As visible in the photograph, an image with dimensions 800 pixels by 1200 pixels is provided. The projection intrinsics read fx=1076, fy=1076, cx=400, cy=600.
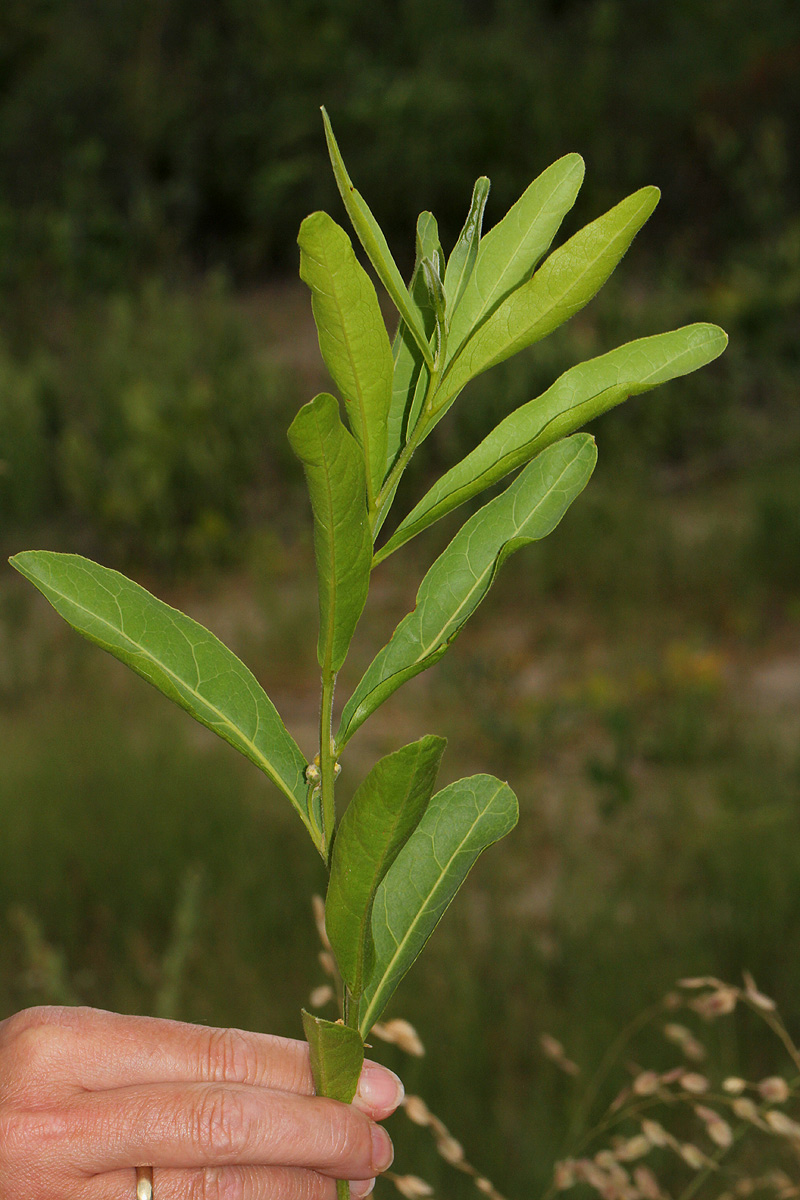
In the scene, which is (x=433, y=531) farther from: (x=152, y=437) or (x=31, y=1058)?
(x=31, y=1058)

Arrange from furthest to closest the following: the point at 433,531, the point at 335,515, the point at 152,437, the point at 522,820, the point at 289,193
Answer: the point at 289,193 < the point at 152,437 < the point at 433,531 < the point at 522,820 < the point at 335,515

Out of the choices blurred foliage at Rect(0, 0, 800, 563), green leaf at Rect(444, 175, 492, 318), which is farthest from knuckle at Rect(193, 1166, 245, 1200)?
blurred foliage at Rect(0, 0, 800, 563)

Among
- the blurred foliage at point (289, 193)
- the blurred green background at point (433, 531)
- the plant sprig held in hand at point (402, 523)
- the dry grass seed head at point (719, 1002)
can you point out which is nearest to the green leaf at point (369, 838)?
the plant sprig held in hand at point (402, 523)

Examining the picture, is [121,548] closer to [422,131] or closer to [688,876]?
[688,876]

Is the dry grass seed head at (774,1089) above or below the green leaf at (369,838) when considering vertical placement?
below

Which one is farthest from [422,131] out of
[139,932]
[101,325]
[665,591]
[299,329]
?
[139,932]

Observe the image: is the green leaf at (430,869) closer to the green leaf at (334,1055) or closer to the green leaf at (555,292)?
the green leaf at (334,1055)

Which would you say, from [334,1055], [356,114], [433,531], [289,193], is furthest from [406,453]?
[289,193]
